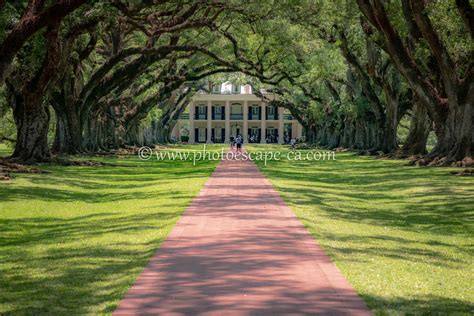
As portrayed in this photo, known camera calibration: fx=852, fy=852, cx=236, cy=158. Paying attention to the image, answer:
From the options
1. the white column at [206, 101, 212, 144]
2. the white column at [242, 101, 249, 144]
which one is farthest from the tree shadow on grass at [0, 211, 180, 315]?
the white column at [206, 101, 212, 144]

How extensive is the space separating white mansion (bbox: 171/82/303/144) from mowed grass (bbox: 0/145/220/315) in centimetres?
9716

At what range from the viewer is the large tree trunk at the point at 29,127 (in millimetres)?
32875

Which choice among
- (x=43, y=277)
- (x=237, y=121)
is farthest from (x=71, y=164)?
(x=237, y=121)

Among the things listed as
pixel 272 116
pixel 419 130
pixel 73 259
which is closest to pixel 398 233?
Result: pixel 73 259

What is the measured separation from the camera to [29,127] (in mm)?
33500

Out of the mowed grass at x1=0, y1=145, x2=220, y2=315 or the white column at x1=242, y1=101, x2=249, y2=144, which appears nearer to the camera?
the mowed grass at x1=0, y1=145, x2=220, y2=315

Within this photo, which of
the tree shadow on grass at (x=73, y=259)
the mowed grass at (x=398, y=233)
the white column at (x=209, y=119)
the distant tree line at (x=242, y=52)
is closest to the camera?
the tree shadow on grass at (x=73, y=259)

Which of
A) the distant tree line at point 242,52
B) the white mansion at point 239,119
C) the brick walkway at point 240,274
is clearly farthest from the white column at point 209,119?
the brick walkway at point 240,274

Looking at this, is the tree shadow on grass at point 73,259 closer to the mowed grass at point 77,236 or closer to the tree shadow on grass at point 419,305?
the mowed grass at point 77,236

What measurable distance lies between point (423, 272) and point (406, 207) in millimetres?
10796

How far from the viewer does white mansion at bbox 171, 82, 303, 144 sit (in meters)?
126

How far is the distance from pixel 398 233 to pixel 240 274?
6471 mm

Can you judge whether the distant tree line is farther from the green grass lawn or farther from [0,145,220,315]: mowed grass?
the green grass lawn

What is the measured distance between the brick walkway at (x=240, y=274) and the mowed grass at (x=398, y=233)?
0.34 m
